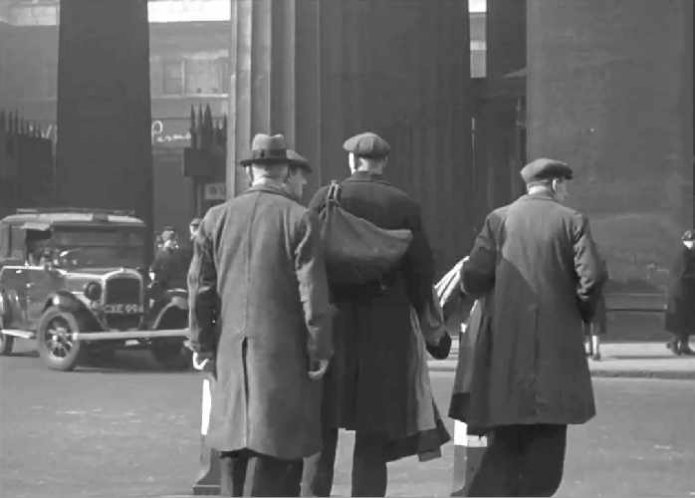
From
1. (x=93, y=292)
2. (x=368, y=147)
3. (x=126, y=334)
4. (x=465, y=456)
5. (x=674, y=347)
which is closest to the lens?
(x=368, y=147)

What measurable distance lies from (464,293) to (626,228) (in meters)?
18.2

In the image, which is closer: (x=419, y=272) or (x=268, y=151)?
(x=268, y=151)

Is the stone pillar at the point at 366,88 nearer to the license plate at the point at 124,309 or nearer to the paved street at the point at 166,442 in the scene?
the license plate at the point at 124,309

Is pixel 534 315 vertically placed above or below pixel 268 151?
below

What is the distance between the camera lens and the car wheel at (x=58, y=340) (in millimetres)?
22125

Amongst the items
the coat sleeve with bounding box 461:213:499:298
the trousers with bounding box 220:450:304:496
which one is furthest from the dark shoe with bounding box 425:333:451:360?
the trousers with bounding box 220:450:304:496

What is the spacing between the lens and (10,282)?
2381 centimetres

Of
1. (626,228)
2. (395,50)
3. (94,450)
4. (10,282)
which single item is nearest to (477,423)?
(94,450)

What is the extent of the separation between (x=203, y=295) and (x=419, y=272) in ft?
4.32

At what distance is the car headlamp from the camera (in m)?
22.4

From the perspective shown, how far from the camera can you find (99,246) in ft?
78.3

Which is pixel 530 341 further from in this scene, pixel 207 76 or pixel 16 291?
pixel 207 76

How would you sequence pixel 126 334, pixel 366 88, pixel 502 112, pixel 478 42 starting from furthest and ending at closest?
pixel 478 42 → pixel 502 112 → pixel 366 88 → pixel 126 334

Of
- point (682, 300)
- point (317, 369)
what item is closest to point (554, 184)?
point (317, 369)
